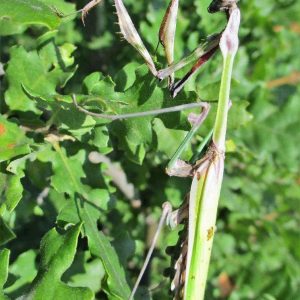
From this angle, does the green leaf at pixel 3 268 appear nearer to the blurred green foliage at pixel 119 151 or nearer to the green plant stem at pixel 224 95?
the blurred green foliage at pixel 119 151

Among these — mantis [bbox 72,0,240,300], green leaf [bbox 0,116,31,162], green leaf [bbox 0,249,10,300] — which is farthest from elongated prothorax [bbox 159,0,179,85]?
green leaf [bbox 0,249,10,300]

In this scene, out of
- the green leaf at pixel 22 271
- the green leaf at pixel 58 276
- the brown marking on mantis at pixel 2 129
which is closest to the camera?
the green leaf at pixel 58 276

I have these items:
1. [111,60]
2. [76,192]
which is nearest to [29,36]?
[111,60]

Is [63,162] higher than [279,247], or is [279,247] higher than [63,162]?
[279,247]

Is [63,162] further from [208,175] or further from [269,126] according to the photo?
[269,126]

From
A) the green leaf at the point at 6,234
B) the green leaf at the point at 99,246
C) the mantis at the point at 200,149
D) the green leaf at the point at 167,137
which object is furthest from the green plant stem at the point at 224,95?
the green leaf at the point at 6,234

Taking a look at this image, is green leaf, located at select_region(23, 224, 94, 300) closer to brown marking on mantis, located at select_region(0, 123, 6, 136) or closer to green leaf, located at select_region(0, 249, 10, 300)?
green leaf, located at select_region(0, 249, 10, 300)

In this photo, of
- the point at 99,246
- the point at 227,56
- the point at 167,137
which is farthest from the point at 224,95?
the point at 99,246

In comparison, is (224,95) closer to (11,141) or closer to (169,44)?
(169,44)
